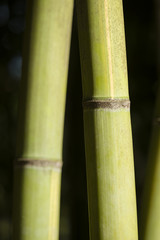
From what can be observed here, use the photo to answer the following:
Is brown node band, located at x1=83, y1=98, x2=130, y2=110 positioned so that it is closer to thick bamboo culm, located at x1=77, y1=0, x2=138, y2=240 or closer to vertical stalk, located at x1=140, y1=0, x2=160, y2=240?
thick bamboo culm, located at x1=77, y1=0, x2=138, y2=240

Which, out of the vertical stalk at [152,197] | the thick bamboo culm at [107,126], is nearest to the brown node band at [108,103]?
the thick bamboo culm at [107,126]

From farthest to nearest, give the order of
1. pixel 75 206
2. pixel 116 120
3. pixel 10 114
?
pixel 10 114
pixel 75 206
pixel 116 120

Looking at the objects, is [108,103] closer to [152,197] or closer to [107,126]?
[107,126]

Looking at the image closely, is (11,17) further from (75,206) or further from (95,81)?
(95,81)

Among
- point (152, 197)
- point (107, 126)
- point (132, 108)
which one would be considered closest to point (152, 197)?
point (152, 197)

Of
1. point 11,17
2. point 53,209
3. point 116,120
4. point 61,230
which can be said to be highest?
point 11,17

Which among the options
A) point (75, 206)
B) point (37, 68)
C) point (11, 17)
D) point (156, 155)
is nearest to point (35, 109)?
point (37, 68)
